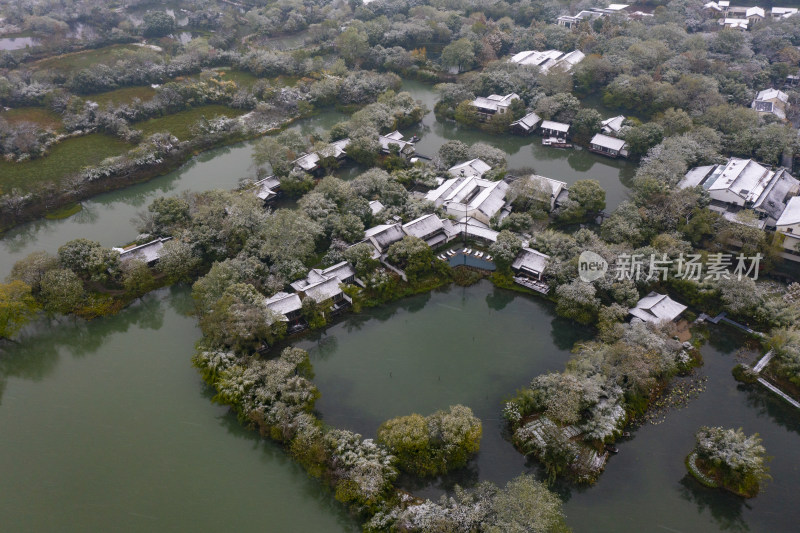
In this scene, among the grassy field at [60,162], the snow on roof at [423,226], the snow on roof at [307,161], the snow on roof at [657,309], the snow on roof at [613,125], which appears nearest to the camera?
the snow on roof at [657,309]

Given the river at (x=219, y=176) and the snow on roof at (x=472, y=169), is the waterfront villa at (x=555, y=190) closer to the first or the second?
the river at (x=219, y=176)

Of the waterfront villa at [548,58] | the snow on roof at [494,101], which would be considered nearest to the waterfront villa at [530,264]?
the snow on roof at [494,101]

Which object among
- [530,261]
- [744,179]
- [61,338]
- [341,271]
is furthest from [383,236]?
[744,179]

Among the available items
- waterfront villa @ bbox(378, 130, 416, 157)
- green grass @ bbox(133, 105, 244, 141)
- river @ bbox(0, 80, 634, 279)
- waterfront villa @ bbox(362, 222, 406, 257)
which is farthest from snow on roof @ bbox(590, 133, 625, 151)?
green grass @ bbox(133, 105, 244, 141)

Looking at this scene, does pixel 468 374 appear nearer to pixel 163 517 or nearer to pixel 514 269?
pixel 514 269

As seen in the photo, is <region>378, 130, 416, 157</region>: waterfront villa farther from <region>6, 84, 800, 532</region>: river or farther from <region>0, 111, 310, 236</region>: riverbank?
<region>6, 84, 800, 532</region>: river

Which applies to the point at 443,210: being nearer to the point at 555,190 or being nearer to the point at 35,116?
the point at 555,190

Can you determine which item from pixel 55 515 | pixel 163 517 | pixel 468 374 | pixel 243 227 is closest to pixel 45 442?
pixel 55 515
